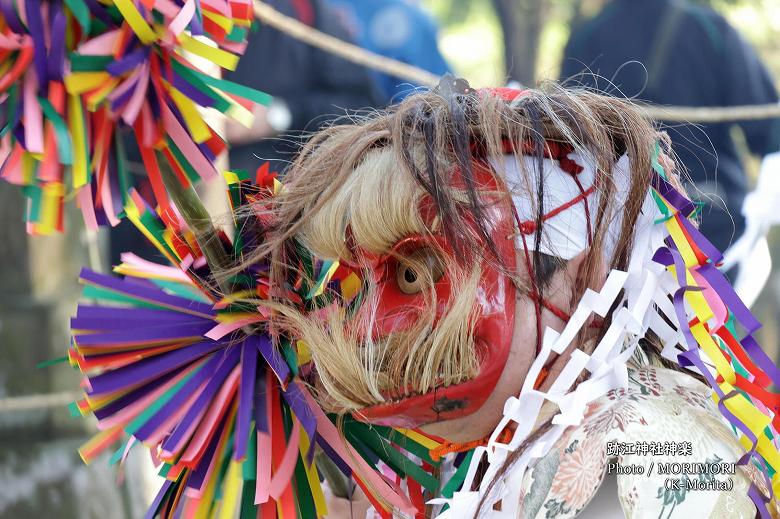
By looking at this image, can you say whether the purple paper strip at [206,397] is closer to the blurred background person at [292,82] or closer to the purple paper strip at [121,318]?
the purple paper strip at [121,318]

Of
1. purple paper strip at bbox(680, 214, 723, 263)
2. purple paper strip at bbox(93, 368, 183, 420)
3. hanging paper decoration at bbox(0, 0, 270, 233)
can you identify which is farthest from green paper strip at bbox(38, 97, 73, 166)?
purple paper strip at bbox(680, 214, 723, 263)

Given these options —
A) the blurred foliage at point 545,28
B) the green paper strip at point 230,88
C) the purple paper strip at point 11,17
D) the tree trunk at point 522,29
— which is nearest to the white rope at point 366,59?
the green paper strip at point 230,88

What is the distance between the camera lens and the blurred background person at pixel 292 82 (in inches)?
94.7

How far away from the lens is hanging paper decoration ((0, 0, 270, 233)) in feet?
2.93

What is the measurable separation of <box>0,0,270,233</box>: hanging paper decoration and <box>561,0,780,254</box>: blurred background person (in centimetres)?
169

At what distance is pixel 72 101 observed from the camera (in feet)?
3.03

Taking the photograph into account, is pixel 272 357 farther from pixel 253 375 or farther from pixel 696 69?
pixel 696 69

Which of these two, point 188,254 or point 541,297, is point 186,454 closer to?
point 188,254

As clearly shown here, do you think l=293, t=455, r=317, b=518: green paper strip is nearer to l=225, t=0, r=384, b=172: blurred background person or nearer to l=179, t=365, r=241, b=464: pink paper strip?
l=179, t=365, r=241, b=464: pink paper strip

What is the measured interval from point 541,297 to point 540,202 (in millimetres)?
78

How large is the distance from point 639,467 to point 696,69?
206 cm

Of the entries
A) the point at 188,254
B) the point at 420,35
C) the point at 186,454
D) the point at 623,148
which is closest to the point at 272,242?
the point at 188,254

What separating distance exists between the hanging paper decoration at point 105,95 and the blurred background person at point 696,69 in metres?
1.69

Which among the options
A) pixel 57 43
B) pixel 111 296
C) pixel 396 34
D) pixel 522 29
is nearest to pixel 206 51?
pixel 57 43
